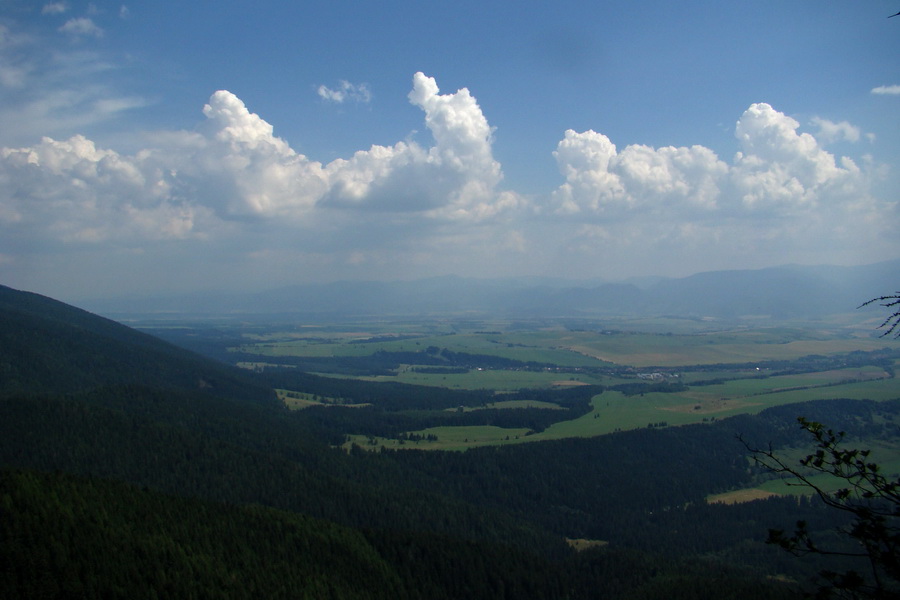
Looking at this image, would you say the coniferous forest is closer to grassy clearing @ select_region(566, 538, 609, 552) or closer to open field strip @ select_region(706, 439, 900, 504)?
grassy clearing @ select_region(566, 538, 609, 552)

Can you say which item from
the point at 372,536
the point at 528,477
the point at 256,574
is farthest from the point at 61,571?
the point at 528,477

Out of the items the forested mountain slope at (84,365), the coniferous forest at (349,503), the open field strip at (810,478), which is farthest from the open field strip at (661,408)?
the forested mountain slope at (84,365)

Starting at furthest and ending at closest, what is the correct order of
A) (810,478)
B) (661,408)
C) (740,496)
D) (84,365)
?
1. (84,365)
2. (661,408)
3. (810,478)
4. (740,496)

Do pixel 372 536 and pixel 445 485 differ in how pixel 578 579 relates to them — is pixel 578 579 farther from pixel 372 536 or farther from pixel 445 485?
pixel 445 485

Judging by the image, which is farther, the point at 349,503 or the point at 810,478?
the point at 810,478

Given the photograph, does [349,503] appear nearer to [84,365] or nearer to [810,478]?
[810,478]

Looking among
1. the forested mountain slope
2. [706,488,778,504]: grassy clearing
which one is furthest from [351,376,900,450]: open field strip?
the forested mountain slope

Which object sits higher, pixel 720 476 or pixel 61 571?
pixel 61 571

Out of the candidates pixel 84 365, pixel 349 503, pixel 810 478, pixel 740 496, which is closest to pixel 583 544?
pixel 740 496

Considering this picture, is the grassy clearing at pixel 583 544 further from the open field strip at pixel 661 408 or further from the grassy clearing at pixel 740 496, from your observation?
the open field strip at pixel 661 408
